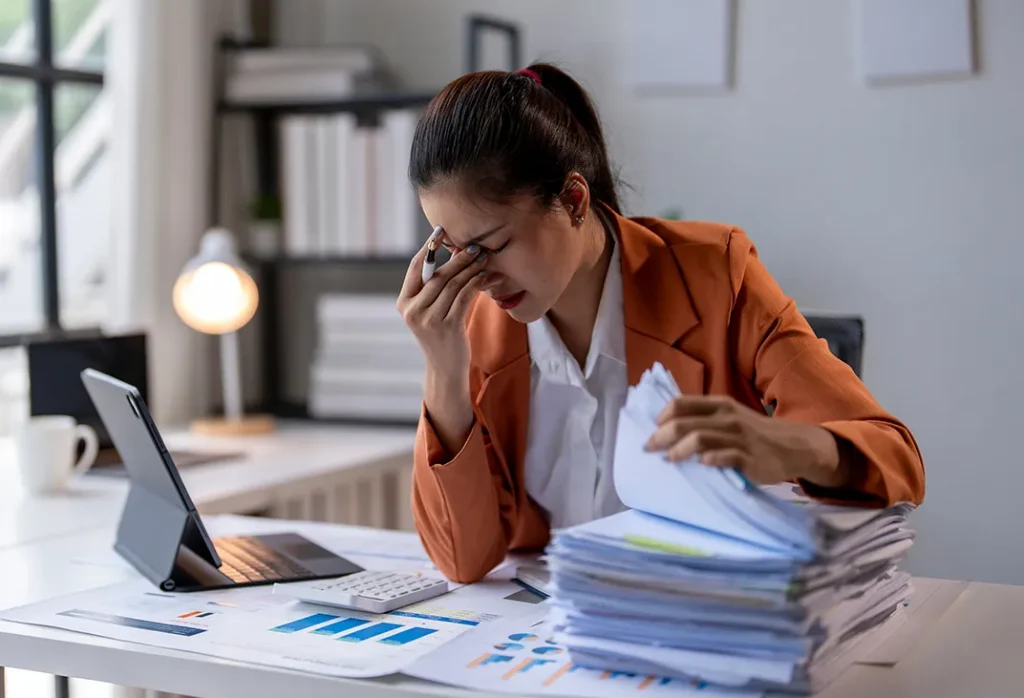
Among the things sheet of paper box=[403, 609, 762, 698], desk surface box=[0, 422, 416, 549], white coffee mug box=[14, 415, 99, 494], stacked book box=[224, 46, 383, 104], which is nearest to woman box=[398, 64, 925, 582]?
sheet of paper box=[403, 609, 762, 698]

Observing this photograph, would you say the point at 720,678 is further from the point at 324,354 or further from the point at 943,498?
the point at 324,354

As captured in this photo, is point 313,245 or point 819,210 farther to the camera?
point 313,245

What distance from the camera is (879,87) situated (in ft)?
8.73

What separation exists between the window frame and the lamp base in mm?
372

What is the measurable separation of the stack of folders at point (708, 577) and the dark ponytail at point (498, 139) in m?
0.35

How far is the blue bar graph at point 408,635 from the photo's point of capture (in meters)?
1.17

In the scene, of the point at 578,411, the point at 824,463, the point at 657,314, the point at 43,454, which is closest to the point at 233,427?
the point at 43,454

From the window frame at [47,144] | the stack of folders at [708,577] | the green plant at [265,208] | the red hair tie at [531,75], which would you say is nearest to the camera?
the stack of folders at [708,577]

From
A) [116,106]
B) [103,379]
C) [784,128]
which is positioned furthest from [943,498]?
[116,106]

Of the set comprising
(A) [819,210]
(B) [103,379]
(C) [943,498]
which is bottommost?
(C) [943,498]

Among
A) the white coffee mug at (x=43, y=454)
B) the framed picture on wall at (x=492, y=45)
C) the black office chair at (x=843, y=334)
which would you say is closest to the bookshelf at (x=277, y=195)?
the framed picture on wall at (x=492, y=45)

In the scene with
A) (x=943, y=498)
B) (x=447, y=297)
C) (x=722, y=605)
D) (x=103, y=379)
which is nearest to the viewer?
(x=722, y=605)

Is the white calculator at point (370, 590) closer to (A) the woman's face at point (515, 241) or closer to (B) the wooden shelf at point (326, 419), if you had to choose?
(A) the woman's face at point (515, 241)

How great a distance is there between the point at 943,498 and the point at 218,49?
2.06 meters
